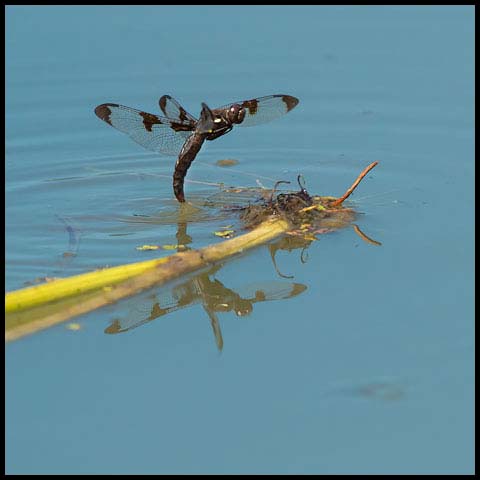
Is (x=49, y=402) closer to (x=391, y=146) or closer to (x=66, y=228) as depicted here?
(x=66, y=228)

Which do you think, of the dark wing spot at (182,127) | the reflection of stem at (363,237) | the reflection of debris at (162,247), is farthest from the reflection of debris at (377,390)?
the dark wing spot at (182,127)

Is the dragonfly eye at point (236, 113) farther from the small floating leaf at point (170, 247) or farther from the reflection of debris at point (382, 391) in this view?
the reflection of debris at point (382, 391)

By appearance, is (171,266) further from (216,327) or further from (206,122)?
(206,122)

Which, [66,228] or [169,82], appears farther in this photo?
[169,82]

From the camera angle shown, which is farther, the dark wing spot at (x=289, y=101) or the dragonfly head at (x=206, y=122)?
the dark wing spot at (x=289, y=101)

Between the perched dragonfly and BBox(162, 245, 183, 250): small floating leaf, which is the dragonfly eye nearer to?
the perched dragonfly

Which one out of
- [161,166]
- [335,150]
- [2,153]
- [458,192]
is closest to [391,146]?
[335,150]
